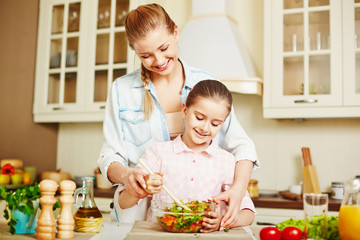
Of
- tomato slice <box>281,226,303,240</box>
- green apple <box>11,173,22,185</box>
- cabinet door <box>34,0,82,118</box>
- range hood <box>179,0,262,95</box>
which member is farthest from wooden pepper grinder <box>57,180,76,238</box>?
cabinet door <box>34,0,82,118</box>

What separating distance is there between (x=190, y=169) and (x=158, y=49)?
44 centimetres

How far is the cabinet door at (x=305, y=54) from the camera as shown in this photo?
2768mm

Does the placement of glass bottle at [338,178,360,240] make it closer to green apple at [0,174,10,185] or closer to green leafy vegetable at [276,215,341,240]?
green leafy vegetable at [276,215,341,240]

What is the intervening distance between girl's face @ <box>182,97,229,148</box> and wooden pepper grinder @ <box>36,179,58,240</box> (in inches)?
21.6

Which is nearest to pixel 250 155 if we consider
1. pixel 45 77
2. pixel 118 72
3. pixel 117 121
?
pixel 117 121

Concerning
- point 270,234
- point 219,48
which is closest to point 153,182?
point 270,234

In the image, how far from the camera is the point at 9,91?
139 inches

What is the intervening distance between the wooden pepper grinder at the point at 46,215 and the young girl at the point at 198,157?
0.37 m

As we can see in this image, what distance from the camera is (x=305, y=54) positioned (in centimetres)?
288

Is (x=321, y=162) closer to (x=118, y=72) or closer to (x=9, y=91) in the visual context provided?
(x=118, y=72)

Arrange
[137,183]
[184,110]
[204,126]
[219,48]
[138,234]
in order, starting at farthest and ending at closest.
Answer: [219,48], [184,110], [204,126], [137,183], [138,234]

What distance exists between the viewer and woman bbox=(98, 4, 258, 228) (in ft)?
4.68

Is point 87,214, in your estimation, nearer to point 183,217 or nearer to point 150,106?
point 183,217

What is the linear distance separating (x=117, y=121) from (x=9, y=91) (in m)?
2.32
